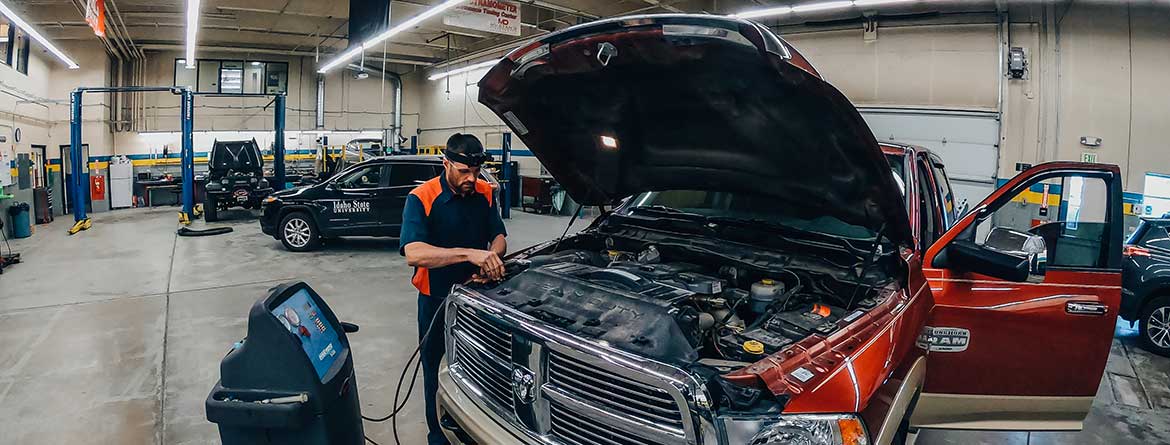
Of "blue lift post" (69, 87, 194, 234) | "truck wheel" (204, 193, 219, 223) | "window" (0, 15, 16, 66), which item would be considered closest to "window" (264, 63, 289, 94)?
"window" (0, 15, 16, 66)

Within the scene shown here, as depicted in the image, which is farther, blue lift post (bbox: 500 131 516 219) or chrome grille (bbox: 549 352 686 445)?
blue lift post (bbox: 500 131 516 219)

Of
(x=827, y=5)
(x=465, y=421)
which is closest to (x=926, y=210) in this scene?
(x=465, y=421)

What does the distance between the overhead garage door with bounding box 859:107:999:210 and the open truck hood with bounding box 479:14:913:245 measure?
753 centimetres

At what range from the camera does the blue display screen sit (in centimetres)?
192

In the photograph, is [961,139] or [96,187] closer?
[961,139]

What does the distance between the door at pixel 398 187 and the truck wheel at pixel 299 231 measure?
1.03 meters

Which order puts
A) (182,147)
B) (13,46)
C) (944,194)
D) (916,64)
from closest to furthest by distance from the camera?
(944,194)
(916,64)
(182,147)
(13,46)

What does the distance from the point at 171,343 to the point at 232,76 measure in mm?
16090

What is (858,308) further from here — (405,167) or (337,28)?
(337,28)

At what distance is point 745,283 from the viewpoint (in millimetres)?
2273

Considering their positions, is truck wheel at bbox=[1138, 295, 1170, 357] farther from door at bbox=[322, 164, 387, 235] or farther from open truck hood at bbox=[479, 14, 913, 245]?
door at bbox=[322, 164, 387, 235]

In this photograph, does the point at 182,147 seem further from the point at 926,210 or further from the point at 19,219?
the point at 926,210

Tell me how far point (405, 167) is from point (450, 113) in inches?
447

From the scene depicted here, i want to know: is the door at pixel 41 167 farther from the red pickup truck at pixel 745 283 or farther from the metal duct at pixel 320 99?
the red pickup truck at pixel 745 283
